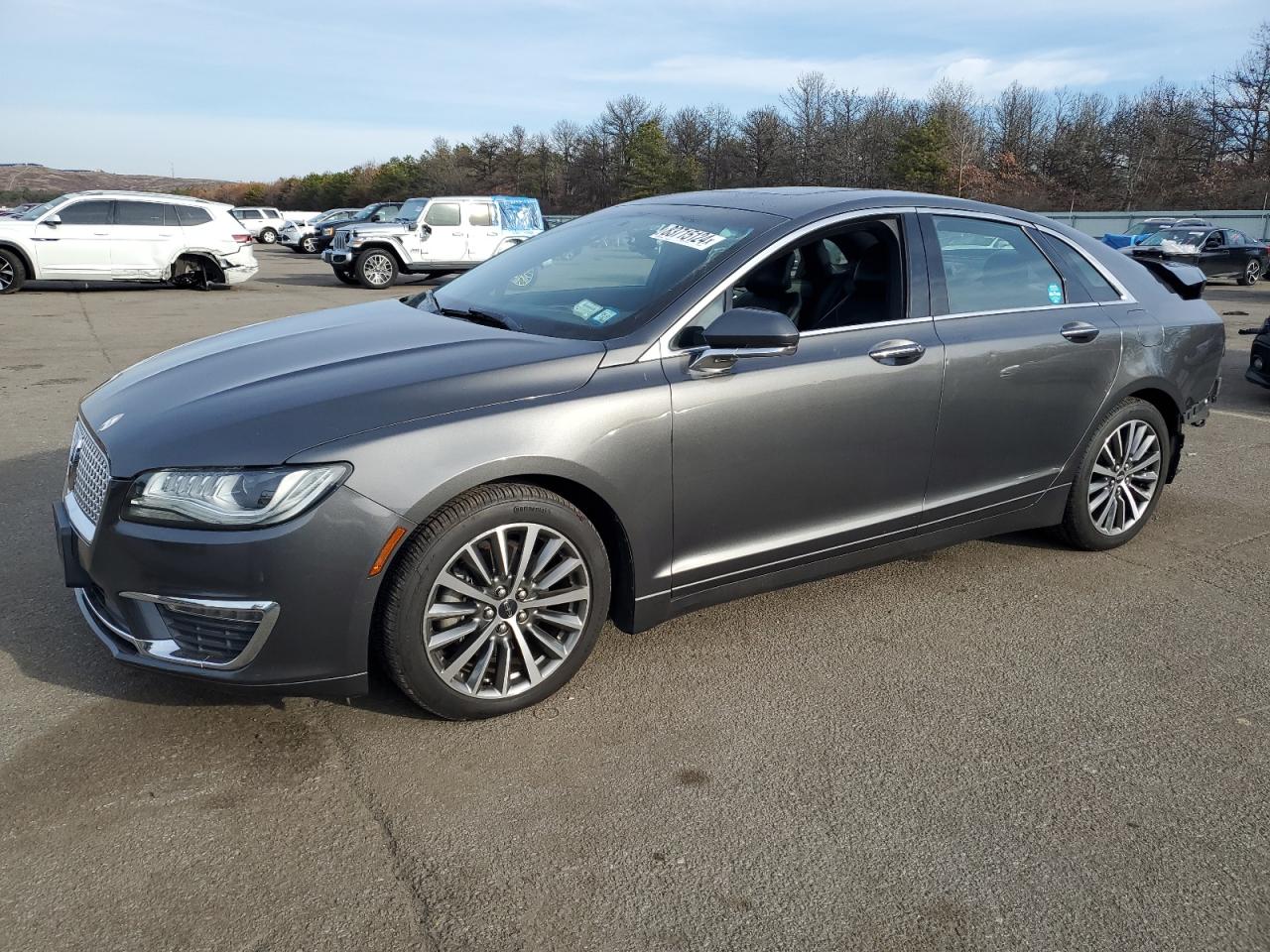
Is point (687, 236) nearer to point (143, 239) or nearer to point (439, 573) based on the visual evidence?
point (439, 573)

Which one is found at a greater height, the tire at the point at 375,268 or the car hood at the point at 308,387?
the car hood at the point at 308,387

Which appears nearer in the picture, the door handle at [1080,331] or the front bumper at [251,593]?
the front bumper at [251,593]

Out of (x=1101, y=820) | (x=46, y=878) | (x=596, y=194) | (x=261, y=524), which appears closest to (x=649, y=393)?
(x=261, y=524)

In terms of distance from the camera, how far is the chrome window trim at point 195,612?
259 cm

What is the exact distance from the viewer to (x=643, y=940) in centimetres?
214

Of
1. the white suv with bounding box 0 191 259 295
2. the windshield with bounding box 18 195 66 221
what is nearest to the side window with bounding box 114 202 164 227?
the white suv with bounding box 0 191 259 295

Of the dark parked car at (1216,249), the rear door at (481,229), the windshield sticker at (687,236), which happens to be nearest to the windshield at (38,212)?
the rear door at (481,229)

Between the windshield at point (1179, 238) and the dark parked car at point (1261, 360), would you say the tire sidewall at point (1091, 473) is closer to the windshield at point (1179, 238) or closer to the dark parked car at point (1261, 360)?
the dark parked car at point (1261, 360)

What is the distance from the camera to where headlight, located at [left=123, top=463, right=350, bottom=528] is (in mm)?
2582

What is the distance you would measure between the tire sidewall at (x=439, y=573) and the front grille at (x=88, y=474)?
0.90 meters

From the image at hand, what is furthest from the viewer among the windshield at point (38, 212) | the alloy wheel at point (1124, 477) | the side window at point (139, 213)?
the side window at point (139, 213)

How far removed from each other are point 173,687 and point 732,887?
196cm

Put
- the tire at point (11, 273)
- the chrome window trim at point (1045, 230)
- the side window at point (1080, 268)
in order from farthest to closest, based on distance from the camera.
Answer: the tire at point (11, 273) → the side window at point (1080, 268) → the chrome window trim at point (1045, 230)

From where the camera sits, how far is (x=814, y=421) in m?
3.38
